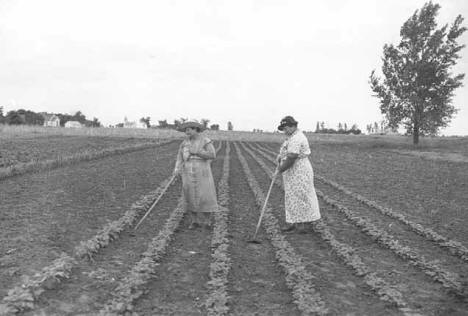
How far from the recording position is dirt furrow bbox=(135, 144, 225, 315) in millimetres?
4660

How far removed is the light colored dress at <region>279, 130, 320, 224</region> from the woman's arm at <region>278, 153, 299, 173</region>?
87 mm

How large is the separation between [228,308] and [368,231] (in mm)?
4306

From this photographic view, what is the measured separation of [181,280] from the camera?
5.51 meters

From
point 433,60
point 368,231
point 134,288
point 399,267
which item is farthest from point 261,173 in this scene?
point 433,60

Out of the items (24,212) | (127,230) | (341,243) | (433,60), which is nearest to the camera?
(341,243)

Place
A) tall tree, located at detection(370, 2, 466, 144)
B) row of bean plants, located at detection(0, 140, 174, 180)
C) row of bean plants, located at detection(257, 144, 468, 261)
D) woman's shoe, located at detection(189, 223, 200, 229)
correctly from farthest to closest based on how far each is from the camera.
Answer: tall tree, located at detection(370, 2, 466, 144) < row of bean plants, located at detection(0, 140, 174, 180) < woman's shoe, located at detection(189, 223, 200, 229) < row of bean plants, located at detection(257, 144, 468, 261)

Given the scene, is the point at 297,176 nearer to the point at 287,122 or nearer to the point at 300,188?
the point at 300,188

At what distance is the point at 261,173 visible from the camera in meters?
17.7

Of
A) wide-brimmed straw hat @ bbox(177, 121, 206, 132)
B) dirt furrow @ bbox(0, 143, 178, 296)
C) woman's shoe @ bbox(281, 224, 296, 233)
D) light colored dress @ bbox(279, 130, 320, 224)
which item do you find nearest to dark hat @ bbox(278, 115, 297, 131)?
light colored dress @ bbox(279, 130, 320, 224)

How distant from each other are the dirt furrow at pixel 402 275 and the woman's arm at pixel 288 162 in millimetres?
1508

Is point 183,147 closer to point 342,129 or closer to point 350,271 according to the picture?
point 350,271

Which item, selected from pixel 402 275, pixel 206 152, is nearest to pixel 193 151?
pixel 206 152

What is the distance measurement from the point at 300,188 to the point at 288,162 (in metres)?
0.51

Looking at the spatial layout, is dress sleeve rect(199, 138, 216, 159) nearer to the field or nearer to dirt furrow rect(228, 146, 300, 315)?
the field
